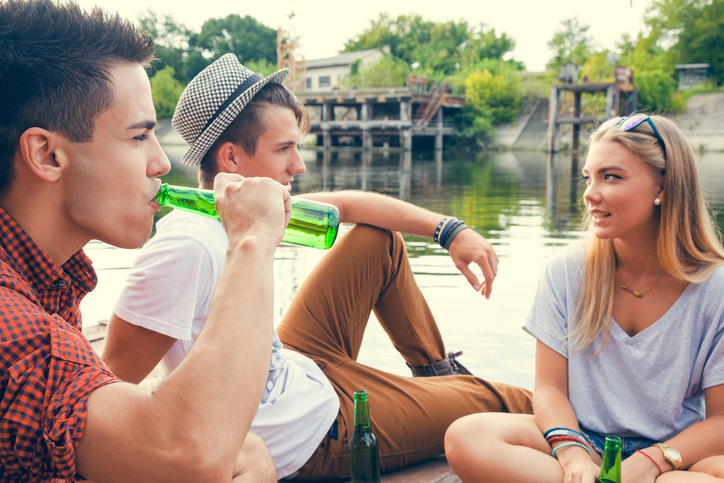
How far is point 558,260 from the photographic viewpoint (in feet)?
8.06

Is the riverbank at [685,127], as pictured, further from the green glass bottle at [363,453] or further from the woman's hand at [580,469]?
the green glass bottle at [363,453]

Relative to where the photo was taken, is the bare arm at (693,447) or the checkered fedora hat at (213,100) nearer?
the bare arm at (693,447)

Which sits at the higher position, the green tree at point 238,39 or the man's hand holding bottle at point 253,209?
the green tree at point 238,39

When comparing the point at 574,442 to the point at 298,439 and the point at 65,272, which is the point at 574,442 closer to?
the point at 298,439

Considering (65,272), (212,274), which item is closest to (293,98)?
(212,274)

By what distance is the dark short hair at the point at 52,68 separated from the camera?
4.11ft

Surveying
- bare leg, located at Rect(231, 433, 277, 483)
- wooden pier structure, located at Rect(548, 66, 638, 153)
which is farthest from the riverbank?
bare leg, located at Rect(231, 433, 277, 483)

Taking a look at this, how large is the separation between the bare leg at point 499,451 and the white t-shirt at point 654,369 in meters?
0.26

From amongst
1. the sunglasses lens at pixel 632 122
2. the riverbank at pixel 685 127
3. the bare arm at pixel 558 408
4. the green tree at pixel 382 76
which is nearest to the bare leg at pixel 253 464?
the bare arm at pixel 558 408

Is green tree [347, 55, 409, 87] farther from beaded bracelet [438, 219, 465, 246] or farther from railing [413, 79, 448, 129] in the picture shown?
beaded bracelet [438, 219, 465, 246]

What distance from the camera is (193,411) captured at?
107 cm

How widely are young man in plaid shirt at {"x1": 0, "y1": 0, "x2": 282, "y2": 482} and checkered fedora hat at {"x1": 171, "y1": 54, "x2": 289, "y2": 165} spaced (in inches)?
37.0

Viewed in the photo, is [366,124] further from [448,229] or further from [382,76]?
[448,229]

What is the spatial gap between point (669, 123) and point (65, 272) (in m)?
2.14
